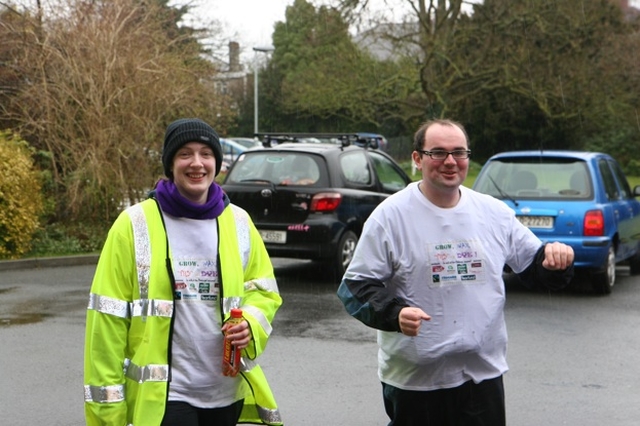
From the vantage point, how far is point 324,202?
489 inches

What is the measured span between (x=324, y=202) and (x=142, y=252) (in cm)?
879

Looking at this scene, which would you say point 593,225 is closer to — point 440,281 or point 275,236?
point 275,236

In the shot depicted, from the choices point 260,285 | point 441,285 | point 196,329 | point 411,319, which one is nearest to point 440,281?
point 441,285

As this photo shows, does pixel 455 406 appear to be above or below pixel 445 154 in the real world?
below

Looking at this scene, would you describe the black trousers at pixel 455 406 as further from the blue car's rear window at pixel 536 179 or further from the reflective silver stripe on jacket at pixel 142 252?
the blue car's rear window at pixel 536 179

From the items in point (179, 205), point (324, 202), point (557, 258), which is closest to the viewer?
point (179, 205)

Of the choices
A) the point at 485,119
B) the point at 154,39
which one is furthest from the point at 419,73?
the point at 154,39

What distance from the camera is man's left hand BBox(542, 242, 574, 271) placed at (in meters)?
3.98

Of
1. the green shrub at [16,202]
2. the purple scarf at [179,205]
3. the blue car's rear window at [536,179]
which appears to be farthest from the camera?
the green shrub at [16,202]

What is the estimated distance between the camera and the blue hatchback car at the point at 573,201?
11.4 metres

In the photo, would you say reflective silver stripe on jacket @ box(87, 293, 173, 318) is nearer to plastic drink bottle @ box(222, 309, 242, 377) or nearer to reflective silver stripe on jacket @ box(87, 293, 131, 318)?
reflective silver stripe on jacket @ box(87, 293, 131, 318)

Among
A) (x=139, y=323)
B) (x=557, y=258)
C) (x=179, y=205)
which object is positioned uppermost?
(x=179, y=205)

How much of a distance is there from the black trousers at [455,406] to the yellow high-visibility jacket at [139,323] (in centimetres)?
55

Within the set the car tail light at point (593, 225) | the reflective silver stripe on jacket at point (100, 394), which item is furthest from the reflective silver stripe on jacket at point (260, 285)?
the car tail light at point (593, 225)
